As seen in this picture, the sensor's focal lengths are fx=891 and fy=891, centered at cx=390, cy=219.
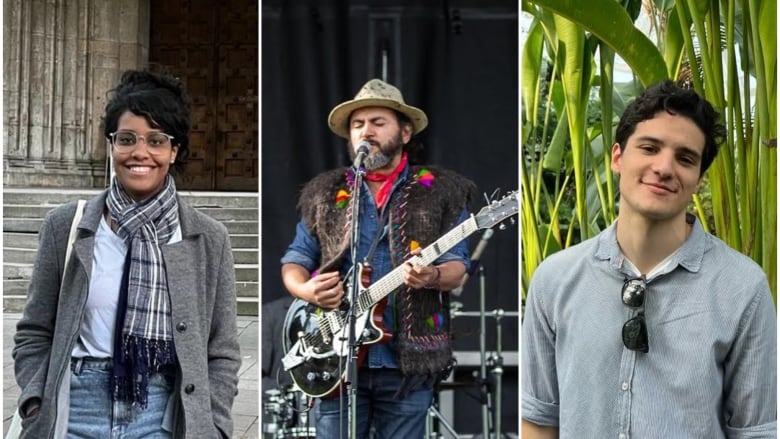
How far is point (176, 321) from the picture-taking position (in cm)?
212

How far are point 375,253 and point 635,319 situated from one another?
711 mm

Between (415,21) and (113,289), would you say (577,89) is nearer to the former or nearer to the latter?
(415,21)

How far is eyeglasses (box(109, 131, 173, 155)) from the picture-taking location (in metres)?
2.14

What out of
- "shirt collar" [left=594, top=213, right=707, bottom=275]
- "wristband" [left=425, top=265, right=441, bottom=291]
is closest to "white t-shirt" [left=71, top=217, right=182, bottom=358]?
"wristband" [left=425, top=265, right=441, bottom=291]

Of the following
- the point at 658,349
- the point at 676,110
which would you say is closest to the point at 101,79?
the point at 676,110

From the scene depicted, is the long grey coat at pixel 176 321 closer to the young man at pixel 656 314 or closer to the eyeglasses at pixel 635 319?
the young man at pixel 656 314

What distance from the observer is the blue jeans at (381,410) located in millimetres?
2387

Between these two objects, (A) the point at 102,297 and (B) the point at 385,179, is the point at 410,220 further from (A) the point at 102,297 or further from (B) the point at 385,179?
(A) the point at 102,297

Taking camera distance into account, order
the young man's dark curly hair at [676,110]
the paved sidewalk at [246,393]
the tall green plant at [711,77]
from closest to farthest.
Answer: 1. the young man's dark curly hair at [676,110]
2. the tall green plant at [711,77]
3. the paved sidewalk at [246,393]

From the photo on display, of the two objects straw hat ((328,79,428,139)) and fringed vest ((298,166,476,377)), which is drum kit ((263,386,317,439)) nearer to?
fringed vest ((298,166,476,377))

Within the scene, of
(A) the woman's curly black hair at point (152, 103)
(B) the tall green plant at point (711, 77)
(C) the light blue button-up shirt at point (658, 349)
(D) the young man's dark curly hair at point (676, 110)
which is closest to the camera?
(C) the light blue button-up shirt at point (658, 349)

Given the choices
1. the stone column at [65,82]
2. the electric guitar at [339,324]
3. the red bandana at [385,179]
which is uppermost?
the stone column at [65,82]

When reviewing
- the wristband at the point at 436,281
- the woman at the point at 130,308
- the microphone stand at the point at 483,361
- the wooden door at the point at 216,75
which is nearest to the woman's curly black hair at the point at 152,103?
the woman at the point at 130,308

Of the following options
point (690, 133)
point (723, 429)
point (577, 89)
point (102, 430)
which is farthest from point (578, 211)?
point (102, 430)
